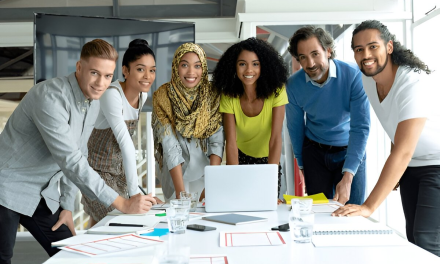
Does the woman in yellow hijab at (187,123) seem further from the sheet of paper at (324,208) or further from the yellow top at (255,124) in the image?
the sheet of paper at (324,208)

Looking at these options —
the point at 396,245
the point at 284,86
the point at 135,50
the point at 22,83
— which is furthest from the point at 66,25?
the point at 396,245

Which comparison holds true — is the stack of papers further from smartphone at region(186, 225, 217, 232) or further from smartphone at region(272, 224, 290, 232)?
smartphone at region(272, 224, 290, 232)

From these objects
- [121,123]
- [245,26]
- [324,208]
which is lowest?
[324,208]

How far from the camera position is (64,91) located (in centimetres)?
185

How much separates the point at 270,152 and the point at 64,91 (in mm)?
1118

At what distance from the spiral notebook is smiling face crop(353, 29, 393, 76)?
900 millimetres

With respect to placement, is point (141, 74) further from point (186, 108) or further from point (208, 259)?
point (208, 259)

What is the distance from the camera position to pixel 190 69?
2.48 meters

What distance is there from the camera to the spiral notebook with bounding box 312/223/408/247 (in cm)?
123

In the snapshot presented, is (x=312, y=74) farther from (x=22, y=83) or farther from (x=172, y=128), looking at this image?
(x=22, y=83)

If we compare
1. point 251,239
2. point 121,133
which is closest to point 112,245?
point 251,239

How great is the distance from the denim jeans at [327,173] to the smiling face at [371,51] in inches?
26.0

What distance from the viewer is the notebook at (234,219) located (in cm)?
156

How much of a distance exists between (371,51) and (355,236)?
3.64ft
